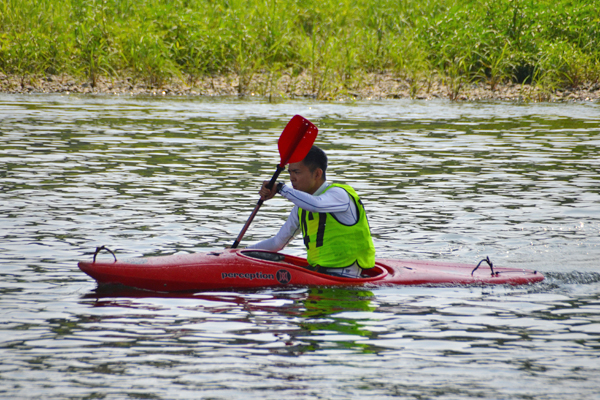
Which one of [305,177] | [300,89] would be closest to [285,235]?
[305,177]

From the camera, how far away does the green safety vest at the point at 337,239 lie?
5625 mm

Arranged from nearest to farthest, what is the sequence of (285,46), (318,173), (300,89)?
(318,173) → (300,89) → (285,46)

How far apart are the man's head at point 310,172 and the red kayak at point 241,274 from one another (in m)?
0.54

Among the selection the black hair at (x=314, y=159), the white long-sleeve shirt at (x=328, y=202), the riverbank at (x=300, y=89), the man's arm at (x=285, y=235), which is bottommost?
the riverbank at (x=300, y=89)

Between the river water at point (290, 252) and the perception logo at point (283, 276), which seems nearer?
the river water at point (290, 252)

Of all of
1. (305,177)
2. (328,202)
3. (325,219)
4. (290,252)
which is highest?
(305,177)

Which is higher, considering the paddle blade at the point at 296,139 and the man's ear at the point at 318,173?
the paddle blade at the point at 296,139

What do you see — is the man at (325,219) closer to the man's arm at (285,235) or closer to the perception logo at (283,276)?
the man's arm at (285,235)

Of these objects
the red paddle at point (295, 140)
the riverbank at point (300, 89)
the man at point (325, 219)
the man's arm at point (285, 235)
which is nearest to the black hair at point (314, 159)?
the man at point (325, 219)

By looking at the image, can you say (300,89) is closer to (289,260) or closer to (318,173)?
(289,260)

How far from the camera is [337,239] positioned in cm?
568

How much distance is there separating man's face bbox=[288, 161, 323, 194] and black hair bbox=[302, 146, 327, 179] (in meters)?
0.02

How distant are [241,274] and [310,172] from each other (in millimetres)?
791

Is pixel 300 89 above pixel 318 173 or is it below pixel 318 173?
below
